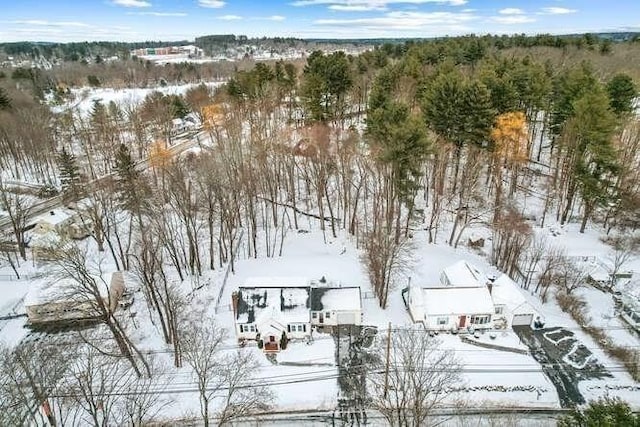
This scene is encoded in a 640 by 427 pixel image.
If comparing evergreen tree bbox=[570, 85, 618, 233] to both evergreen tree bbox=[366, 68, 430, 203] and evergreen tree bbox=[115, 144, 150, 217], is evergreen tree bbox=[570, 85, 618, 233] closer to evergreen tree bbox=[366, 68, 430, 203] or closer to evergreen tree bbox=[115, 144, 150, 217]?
evergreen tree bbox=[366, 68, 430, 203]

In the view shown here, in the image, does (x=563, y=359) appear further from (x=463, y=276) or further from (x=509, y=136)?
(x=509, y=136)

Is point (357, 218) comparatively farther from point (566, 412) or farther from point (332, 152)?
point (566, 412)

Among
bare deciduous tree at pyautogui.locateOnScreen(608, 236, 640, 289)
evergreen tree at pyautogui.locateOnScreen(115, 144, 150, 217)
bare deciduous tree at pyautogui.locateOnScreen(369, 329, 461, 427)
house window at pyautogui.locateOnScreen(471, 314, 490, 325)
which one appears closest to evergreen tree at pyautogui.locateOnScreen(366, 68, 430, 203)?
house window at pyautogui.locateOnScreen(471, 314, 490, 325)

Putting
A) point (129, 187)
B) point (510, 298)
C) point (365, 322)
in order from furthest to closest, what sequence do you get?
point (129, 187) → point (365, 322) → point (510, 298)

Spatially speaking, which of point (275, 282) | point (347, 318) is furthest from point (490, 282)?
point (275, 282)

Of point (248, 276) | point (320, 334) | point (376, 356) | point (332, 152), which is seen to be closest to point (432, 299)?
point (376, 356)

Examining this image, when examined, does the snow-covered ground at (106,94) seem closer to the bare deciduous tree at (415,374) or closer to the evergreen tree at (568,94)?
the evergreen tree at (568,94)

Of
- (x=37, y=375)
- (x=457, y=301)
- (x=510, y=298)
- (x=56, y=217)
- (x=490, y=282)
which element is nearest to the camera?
(x=37, y=375)

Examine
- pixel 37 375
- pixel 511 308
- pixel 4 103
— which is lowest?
pixel 511 308
